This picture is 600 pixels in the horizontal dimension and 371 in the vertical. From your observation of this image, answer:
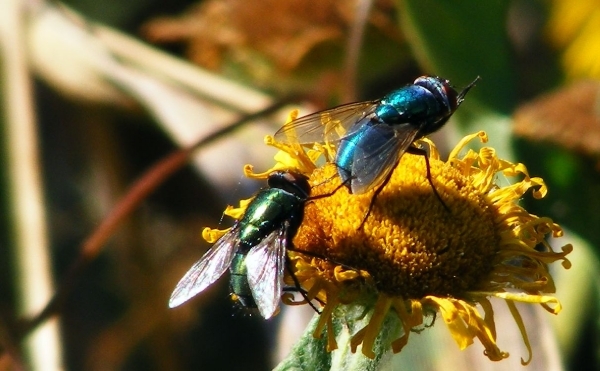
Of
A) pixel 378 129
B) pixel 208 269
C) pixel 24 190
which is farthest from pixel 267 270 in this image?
pixel 24 190

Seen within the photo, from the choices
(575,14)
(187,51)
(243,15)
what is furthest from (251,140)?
(575,14)

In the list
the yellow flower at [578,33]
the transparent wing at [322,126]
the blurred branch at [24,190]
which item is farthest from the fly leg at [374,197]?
the yellow flower at [578,33]

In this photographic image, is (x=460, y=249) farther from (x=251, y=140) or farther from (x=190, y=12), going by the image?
(x=190, y=12)

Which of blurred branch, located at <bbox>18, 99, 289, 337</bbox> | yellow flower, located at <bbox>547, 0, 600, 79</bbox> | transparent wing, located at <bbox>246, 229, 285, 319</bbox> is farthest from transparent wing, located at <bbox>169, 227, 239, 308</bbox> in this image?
yellow flower, located at <bbox>547, 0, 600, 79</bbox>

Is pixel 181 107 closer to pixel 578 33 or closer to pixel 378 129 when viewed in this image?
pixel 578 33

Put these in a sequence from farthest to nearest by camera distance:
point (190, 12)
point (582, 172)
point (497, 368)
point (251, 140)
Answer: point (190, 12) < point (251, 140) < point (582, 172) < point (497, 368)

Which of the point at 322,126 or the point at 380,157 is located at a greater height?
the point at 322,126

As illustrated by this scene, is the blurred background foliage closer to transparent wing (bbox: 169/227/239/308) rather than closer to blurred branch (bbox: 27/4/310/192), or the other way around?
blurred branch (bbox: 27/4/310/192)

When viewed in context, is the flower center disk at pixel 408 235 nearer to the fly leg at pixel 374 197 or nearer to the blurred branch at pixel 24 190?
the fly leg at pixel 374 197
